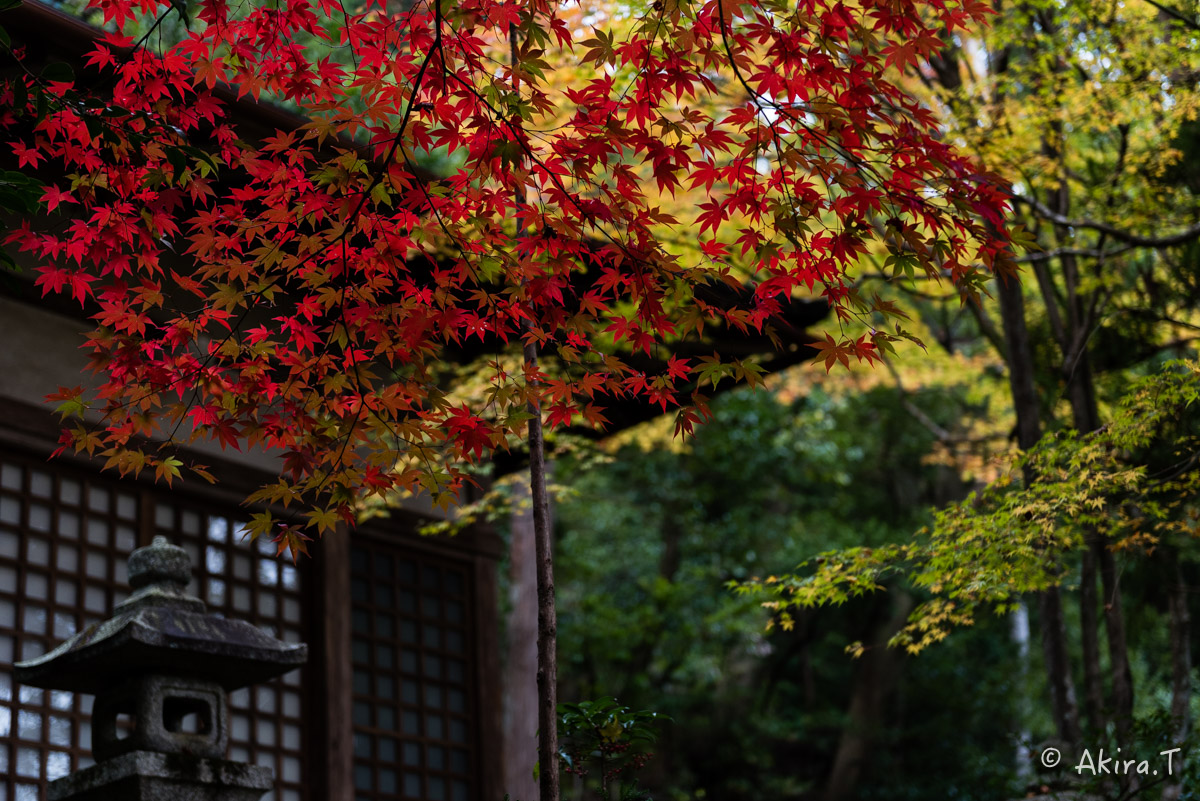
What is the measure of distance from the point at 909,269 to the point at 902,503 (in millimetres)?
16281

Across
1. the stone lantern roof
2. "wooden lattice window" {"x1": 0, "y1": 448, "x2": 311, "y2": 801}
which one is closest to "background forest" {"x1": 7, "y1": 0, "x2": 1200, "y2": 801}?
the stone lantern roof

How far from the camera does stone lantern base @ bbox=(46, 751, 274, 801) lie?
4.80m

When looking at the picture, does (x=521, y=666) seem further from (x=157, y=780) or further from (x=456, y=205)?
(x=456, y=205)

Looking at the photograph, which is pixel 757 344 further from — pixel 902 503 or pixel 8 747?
pixel 902 503

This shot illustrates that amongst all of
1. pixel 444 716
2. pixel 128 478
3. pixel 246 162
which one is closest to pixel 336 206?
pixel 246 162

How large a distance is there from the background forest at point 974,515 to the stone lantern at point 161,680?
2922 millimetres

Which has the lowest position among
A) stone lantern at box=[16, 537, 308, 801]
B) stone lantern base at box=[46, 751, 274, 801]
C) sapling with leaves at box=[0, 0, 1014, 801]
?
stone lantern base at box=[46, 751, 274, 801]

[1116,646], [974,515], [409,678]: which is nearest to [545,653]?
[974,515]

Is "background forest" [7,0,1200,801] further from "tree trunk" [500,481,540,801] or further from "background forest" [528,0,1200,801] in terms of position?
"tree trunk" [500,481,540,801]

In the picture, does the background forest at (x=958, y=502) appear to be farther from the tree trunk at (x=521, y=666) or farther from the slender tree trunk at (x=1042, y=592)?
the tree trunk at (x=521, y=666)

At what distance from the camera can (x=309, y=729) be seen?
7.63 m

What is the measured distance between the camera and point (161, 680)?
5.18m

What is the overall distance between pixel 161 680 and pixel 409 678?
340 centimetres

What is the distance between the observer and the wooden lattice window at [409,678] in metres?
8.09
